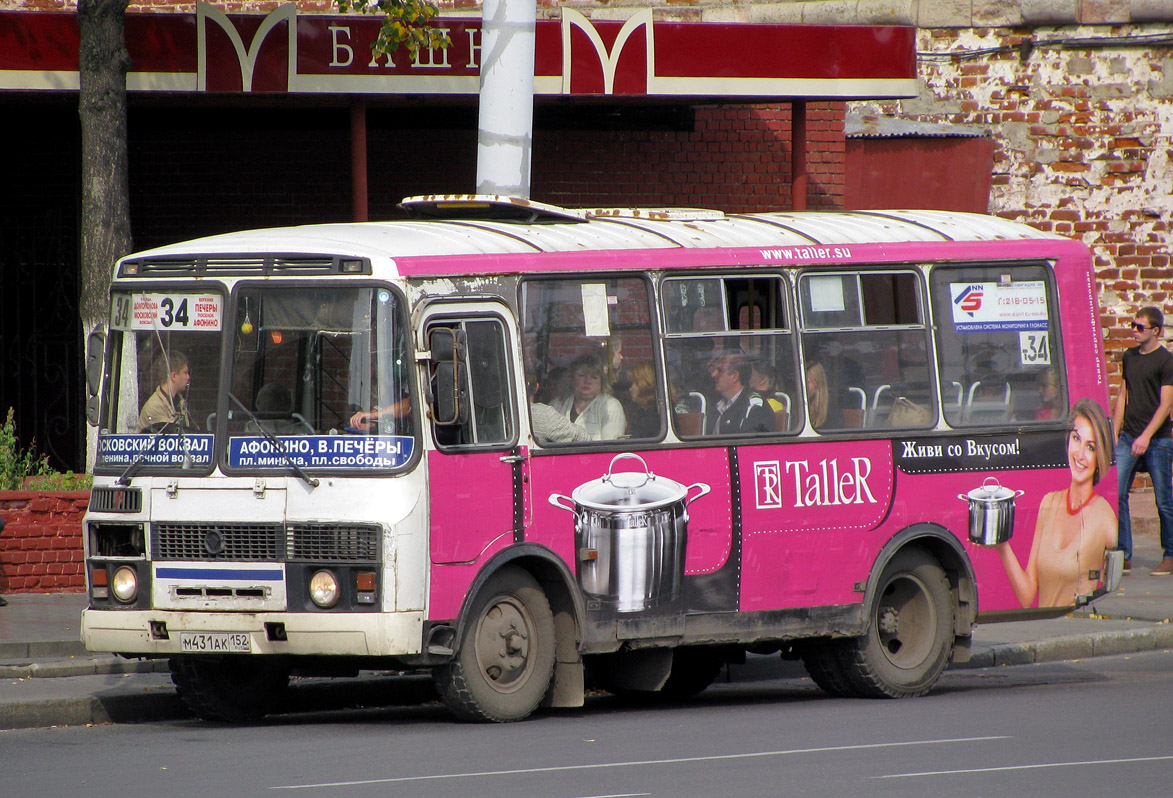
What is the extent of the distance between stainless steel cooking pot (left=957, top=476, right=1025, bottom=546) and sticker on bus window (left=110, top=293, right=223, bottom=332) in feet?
15.3

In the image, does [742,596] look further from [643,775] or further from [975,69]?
[975,69]

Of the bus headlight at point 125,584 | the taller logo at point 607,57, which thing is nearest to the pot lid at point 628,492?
the bus headlight at point 125,584

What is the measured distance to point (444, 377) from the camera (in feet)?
28.8

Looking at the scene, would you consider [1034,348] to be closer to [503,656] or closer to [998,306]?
[998,306]

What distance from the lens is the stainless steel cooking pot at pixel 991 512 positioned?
10.8m

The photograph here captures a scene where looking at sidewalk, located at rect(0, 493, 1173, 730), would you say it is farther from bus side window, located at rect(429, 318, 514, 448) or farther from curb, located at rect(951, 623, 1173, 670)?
bus side window, located at rect(429, 318, 514, 448)

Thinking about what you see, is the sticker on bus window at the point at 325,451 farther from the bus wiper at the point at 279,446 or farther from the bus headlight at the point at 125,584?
the bus headlight at the point at 125,584

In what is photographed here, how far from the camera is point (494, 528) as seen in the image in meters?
9.02

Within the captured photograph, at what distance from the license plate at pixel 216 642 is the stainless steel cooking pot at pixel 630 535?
175 centimetres

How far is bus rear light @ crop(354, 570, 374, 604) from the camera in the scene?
8.61 metres

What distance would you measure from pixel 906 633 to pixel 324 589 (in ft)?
12.8

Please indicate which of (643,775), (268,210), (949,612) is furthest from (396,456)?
(268,210)

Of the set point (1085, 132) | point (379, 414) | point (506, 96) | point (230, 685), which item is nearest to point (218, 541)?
point (379, 414)

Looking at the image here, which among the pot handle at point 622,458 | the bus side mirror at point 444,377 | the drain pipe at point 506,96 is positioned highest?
the drain pipe at point 506,96
